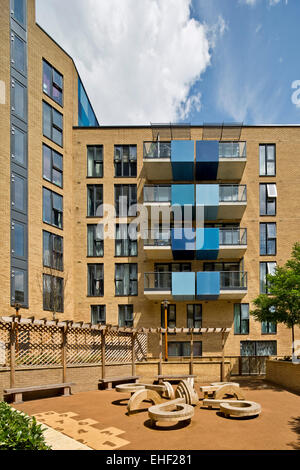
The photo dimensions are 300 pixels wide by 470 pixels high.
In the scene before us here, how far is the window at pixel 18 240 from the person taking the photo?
20.1 meters

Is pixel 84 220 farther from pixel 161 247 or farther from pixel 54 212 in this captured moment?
pixel 161 247

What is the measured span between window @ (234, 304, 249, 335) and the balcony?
1498mm

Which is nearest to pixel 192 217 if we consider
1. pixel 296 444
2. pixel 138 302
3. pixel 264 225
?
pixel 264 225

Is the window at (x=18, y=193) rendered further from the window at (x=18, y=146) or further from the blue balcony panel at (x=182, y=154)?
the blue balcony panel at (x=182, y=154)

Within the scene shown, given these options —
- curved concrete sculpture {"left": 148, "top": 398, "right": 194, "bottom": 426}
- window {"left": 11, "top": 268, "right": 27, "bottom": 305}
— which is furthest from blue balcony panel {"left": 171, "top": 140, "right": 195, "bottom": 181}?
curved concrete sculpture {"left": 148, "top": 398, "right": 194, "bottom": 426}

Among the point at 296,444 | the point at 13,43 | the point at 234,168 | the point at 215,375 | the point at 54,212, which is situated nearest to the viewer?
the point at 296,444

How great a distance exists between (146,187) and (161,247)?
4.50m

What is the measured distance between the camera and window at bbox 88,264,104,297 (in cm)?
2558

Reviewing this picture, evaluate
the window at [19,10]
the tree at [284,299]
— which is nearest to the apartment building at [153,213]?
the window at [19,10]

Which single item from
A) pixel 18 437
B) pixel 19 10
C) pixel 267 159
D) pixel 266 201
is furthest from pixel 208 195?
pixel 18 437

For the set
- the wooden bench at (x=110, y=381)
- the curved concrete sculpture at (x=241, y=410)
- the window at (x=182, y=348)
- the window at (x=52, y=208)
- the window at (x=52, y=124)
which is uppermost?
the window at (x=52, y=124)

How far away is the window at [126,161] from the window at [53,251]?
683 cm

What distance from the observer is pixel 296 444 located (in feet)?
25.8

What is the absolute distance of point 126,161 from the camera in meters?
26.7
